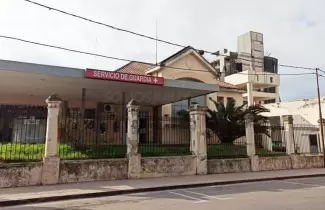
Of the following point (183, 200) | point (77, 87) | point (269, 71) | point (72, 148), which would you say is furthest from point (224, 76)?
point (183, 200)

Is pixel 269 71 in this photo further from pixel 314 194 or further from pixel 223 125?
pixel 314 194

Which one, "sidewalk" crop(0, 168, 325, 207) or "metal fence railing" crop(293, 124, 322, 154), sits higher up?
"metal fence railing" crop(293, 124, 322, 154)

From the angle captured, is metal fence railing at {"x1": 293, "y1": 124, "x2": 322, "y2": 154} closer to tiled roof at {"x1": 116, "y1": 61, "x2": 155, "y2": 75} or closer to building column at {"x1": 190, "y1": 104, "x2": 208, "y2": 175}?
building column at {"x1": 190, "y1": 104, "x2": 208, "y2": 175}

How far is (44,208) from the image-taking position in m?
7.67

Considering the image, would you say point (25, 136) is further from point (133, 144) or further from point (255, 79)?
point (255, 79)

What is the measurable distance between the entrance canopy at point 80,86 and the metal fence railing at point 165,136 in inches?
77.9

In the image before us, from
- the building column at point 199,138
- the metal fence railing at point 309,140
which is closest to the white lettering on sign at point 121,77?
the building column at point 199,138

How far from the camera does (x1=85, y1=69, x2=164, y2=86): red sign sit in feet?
45.6

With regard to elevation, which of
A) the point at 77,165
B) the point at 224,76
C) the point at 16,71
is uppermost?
the point at 224,76

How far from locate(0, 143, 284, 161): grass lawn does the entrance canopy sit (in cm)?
325

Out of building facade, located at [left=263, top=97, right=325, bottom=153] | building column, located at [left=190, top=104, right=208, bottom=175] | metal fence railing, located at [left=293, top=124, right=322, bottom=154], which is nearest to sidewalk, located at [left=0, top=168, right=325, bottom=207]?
building column, located at [left=190, top=104, right=208, bottom=175]

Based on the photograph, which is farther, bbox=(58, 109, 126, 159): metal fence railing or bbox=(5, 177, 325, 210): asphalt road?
bbox=(58, 109, 126, 159): metal fence railing

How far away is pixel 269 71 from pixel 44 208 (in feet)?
156

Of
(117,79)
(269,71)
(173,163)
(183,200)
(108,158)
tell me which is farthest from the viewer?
(269,71)
